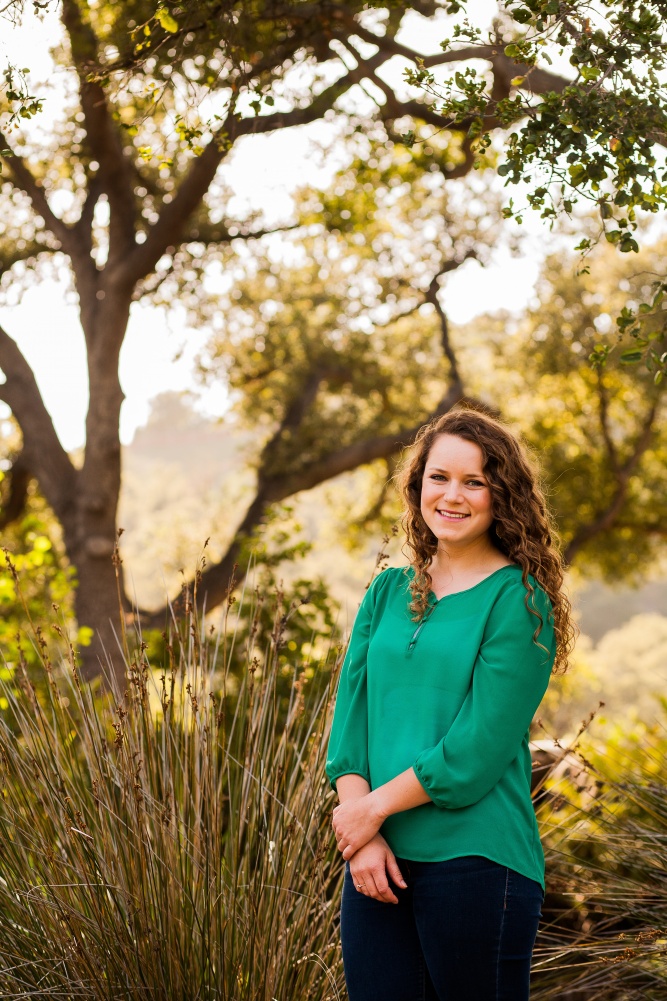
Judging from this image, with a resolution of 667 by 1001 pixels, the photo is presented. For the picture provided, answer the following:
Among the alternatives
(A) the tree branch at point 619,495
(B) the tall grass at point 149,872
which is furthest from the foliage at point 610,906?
(A) the tree branch at point 619,495

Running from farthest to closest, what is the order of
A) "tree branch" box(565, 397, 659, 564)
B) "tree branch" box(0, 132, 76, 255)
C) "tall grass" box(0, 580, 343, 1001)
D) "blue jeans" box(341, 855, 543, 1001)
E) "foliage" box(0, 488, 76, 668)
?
"tree branch" box(565, 397, 659, 564), "tree branch" box(0, 132, 76, 255), "foliage" box(0, 488, 76, 668), "tall grass" box(0, 580, 343, 1001), "blue jeans" box(341, 855, 543, 1001)

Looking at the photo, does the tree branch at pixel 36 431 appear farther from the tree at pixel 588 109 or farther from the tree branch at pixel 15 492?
the tree at pixel 588 109

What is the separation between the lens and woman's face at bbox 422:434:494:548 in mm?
1881

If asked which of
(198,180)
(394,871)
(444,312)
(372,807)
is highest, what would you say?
(444,312)

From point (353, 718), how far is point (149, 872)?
656 mm

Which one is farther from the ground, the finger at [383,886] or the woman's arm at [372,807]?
the woman's arm at [372,807]

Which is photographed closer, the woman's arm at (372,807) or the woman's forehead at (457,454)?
the woman's arm at (372,807)

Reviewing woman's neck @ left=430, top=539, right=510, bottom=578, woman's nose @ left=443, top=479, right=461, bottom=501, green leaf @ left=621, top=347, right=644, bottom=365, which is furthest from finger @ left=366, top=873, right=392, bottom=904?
green leaf @ left=621, top=347, right=644, bottom=365

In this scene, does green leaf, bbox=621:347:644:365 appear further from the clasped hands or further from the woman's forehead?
the clasped hands

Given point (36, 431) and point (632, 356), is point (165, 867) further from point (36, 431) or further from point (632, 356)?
point (36, 431)

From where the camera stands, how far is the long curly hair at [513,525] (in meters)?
1.86

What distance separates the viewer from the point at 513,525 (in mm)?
1880

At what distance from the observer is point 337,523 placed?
13.2 meters

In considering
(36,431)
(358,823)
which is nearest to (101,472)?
(36,431)
